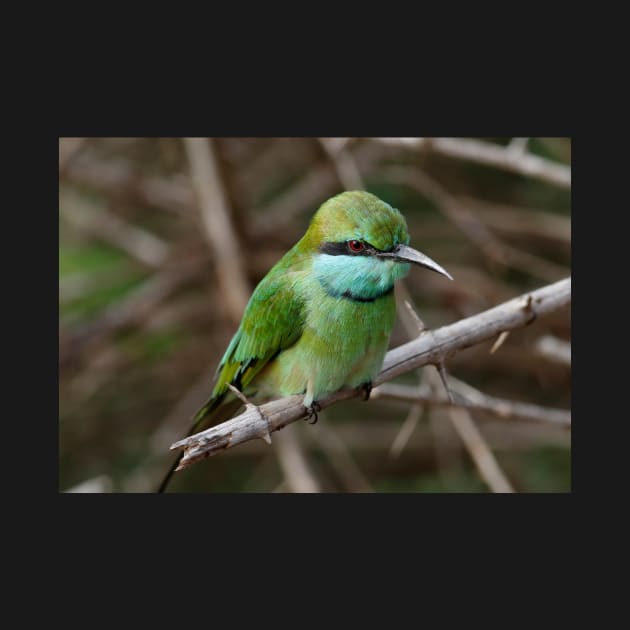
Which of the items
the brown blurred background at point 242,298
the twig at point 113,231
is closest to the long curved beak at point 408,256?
the brown blurred background at point 242,298

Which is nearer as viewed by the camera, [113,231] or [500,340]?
[500,340]

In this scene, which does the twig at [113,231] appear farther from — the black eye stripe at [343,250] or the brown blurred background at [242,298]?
the black eye stripe at [343,250]

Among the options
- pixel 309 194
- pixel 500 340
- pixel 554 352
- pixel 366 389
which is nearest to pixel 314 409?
pixel 366 389

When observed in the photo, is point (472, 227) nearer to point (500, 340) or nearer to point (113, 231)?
point (500, 340)

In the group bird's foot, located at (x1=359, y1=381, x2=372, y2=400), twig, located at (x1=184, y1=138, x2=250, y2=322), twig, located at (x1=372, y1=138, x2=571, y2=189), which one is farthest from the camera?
twig, located at (x1=184, y1=138, x2=250, y2=322)

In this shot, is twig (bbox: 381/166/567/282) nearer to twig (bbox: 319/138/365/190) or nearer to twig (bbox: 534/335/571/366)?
twig (bbox: 319/138/365/190)

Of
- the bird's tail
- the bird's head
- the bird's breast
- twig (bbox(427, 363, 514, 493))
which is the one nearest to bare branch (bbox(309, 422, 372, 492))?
twig (bbox(427, 363, 514, 493))

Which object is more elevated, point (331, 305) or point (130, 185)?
point (130, 185)
